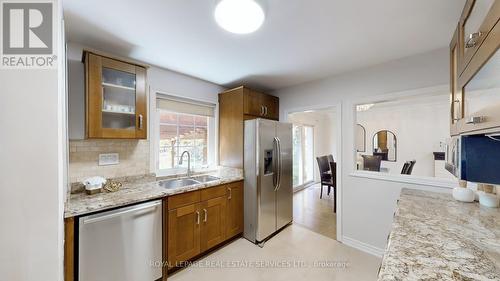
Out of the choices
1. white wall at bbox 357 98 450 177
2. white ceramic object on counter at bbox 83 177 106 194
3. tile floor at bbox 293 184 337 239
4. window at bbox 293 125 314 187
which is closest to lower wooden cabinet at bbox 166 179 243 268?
white ceramic object on counter at bbox 83 177 106 194

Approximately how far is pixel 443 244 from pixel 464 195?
101 cm

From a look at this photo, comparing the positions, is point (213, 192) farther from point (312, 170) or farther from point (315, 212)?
point (312, 170)

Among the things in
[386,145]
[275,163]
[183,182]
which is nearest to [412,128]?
[386,145]

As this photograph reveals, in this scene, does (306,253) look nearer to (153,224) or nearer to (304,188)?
(153,224)

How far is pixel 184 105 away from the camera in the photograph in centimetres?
278

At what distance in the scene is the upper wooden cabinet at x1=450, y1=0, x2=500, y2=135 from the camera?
2.21ft

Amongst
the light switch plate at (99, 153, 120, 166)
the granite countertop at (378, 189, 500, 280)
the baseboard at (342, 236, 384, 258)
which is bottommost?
the baseboard at (342, 236, 384, 258)

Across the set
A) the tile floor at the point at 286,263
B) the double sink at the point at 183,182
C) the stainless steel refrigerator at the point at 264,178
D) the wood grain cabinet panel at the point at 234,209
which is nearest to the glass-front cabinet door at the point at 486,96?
the tile floor at the point at 286,263

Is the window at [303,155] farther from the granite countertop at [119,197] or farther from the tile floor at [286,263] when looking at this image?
the granite countertop at [119,197]

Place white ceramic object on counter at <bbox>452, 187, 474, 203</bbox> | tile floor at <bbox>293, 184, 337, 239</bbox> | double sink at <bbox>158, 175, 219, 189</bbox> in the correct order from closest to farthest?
white ceramic object on counter at <bbox>452, 187, 474, 203</bbox>, double sink at <bbox>158, 175, 219, 189</bbox>, tile floor at <bbox>293, 184, 337, 239</bbox>

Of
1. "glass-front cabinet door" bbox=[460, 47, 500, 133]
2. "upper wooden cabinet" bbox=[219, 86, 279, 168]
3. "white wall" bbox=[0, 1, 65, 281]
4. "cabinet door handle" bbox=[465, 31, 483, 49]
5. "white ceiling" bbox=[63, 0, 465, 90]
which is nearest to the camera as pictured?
"glass-front cabinet door" bbox=[460, 47, 500, 133]

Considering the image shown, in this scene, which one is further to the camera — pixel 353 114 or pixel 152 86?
pixel 353 114

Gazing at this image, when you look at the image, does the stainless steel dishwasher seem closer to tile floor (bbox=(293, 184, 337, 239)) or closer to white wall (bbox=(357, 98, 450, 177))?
tile floor (bbox=(293, 184, 337, 239))

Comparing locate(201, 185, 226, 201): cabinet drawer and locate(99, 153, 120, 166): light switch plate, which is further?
locate(201, 185, 226, 201): cabinet drawer
